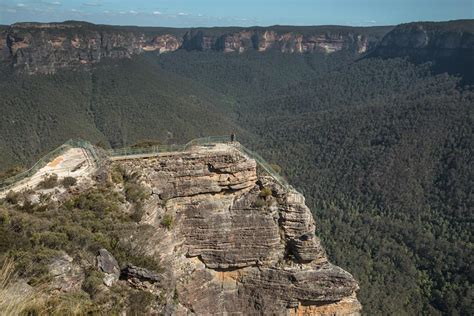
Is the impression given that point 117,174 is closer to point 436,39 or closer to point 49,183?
point 49,183

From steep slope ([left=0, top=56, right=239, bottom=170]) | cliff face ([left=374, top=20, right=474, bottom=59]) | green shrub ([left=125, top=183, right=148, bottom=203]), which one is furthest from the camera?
cliff face ([left=374, top=20, right=474, bottom=59])

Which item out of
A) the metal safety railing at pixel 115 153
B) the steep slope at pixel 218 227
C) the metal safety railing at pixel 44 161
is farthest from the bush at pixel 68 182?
the metal safety railing at pixel 44 161

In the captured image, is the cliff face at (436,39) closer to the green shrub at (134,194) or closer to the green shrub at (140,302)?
the green shrub at (134,194)

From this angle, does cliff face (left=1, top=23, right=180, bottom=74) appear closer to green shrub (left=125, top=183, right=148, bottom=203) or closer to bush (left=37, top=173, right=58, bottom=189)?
bush (left=37, top=173, right=58, bottom=189)

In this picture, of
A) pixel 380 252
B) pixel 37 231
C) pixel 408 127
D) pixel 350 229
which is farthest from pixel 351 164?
pixel 37 231

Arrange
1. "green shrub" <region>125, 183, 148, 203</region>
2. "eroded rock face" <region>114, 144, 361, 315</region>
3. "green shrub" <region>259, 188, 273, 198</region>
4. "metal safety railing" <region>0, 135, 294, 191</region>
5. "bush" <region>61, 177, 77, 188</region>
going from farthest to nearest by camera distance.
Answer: "green shrub" <region>259, 188, 273, 198</region>, "metal safety railing" <region>0, 135, 294, 191</region>, "eroded rock face" <region>114, 144, 361, 315</region>, "green shrub" <region>125, 183, 148, 203</region>, "bush" <region>61, 177, 77, 188</region>

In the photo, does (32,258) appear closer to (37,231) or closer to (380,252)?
(37,231)

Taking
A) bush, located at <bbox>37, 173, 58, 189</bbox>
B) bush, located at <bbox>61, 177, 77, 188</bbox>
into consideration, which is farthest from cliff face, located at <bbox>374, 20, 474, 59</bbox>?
bush, located at <bbox>37, 173, 58, 189</bbox>
